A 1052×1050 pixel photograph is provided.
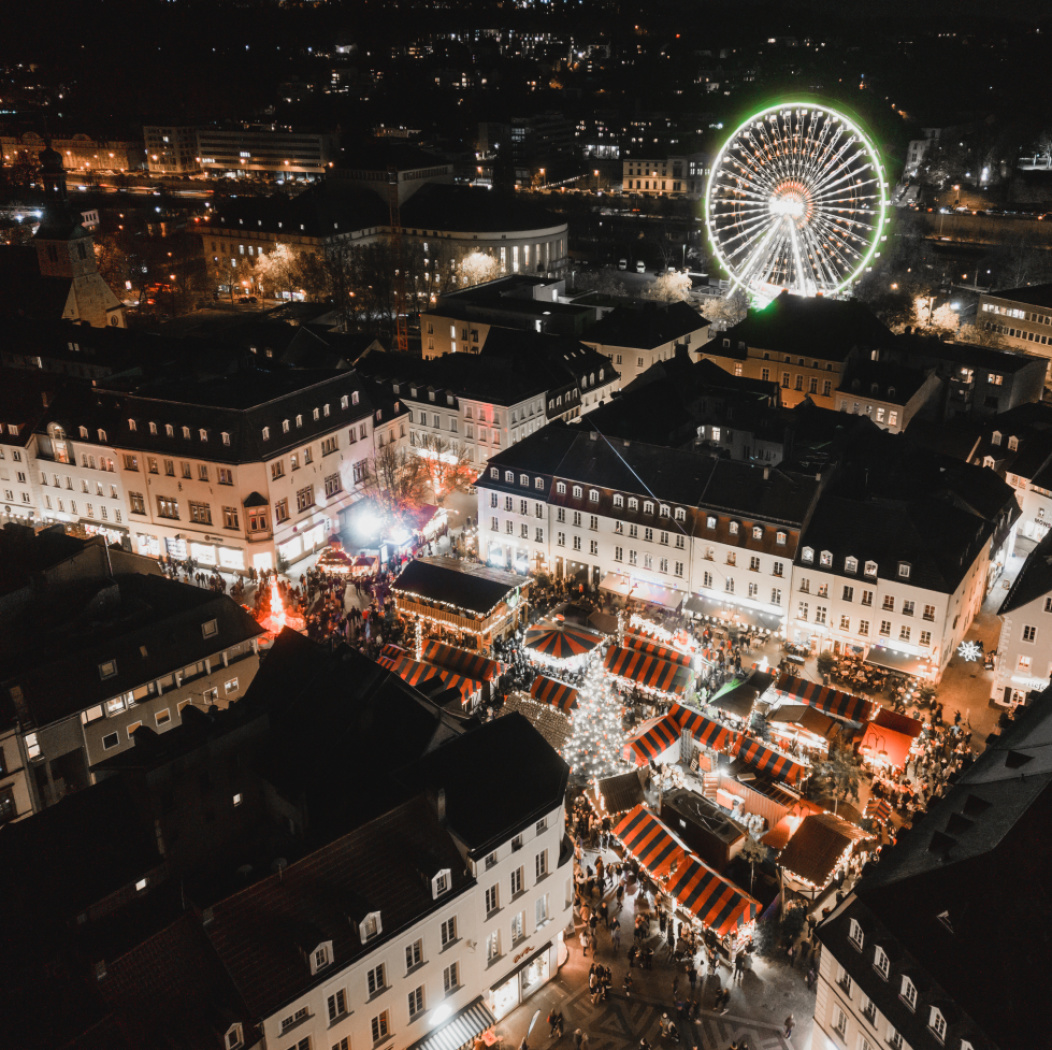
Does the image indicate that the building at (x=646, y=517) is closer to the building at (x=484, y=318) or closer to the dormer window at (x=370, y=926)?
the dormer window at (x=370, y=926)

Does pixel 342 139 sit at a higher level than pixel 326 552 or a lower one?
higher

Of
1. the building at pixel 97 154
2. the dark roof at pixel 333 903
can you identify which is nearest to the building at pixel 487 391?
the dark roof at pixel 333 903

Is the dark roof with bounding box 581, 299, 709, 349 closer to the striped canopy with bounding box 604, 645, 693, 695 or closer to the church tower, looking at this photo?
the striped canopy with bounding box 604, 645, 693, 695

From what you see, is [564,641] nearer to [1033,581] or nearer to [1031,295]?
[1033,581]

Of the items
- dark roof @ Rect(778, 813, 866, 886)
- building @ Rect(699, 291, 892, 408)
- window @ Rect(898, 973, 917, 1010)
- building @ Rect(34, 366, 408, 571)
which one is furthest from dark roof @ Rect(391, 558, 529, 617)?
building @ Rect(699, 291, 892, 408)

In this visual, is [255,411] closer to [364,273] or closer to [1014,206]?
[364,273]

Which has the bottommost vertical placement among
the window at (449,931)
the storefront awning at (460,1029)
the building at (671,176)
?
the storefront awning at (460,1029)

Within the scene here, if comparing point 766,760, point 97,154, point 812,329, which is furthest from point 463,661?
point 97,154

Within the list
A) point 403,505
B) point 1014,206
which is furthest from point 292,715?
point 1014,206
